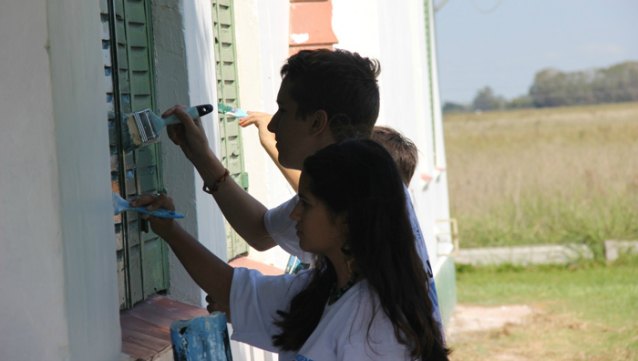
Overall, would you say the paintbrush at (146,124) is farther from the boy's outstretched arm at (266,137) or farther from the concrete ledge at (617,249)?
the concrete ledge at (617,249)

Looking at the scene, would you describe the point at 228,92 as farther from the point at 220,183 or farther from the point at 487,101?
the point at 487,101

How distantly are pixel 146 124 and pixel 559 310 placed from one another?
9.72 m

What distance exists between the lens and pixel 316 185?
107 inches

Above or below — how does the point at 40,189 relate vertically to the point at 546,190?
above

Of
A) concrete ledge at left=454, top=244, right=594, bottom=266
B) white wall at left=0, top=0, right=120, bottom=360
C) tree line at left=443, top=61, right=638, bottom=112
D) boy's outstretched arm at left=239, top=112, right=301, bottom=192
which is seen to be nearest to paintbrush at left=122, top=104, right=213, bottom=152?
white wall at left=0, top=0, right=120, bottom=360

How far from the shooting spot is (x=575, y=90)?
46.3 metres

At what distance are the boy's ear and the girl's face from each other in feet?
1.54

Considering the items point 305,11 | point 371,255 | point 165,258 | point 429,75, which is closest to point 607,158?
point 429,75

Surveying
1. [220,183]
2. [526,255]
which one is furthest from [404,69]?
[220,183]

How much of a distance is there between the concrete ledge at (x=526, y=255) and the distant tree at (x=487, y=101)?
34878mm

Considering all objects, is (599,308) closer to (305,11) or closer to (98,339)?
(305,11)

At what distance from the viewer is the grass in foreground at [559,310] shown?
10586 mm

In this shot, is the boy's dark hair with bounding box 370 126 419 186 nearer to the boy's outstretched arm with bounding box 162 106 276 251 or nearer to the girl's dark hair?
the boy's outstretched arm with bounding box 162 106 276 251

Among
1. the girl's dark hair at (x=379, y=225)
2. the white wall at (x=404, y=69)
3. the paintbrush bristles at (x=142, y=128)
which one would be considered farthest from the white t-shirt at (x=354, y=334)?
the white wall at (x=404, y=69)
